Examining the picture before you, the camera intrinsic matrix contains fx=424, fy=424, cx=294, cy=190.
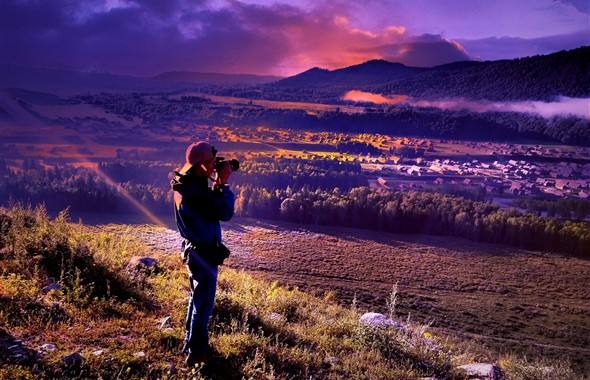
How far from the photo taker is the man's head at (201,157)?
4141mm

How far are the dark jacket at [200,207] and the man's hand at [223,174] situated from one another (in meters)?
0.06

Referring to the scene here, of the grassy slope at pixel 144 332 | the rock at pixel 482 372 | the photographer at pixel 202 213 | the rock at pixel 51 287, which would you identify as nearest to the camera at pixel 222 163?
the photographer at pixel 202 213

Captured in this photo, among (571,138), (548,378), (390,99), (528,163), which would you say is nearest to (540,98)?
(571,138)

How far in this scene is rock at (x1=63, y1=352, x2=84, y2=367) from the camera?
164 inches

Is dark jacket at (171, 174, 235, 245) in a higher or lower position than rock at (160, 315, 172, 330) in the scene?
higher

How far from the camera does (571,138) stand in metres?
66.6

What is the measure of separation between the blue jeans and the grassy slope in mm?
287

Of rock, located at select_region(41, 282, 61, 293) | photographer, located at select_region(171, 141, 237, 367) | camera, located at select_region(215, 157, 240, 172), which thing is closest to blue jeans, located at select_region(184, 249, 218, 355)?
photographer, located at select_region(171, 141, 237, 367)

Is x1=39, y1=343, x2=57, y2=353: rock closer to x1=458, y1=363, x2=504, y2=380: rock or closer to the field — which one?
x1=458, y1=363, x2=504, y2=380: rock

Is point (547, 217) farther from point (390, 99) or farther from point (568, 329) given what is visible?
point (390, 99)

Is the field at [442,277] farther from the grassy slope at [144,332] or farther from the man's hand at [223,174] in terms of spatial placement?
the man's hand at [223,174]

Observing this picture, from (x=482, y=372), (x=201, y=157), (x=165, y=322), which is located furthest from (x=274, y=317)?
(x=201, y=157)

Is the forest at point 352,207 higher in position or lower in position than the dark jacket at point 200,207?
lower

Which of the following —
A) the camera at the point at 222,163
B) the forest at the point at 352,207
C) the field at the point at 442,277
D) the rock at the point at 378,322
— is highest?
the camera at the point at 222,163
